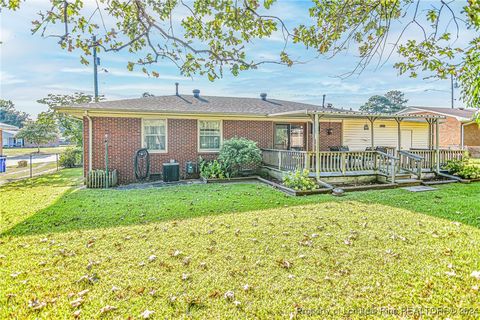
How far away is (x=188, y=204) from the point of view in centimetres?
713

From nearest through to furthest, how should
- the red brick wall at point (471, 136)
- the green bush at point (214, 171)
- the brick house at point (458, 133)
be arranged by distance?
1. the green bush at point (214, 171)
2. the brick house at point (458, 133)
3. the red brick wall at point (471, 136)

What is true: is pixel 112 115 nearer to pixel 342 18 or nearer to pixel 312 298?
pixel 342 18

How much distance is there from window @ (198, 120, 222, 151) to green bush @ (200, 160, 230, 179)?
0.96 meters

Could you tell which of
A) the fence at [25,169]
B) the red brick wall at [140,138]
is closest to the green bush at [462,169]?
the red brick wall at [140,138]

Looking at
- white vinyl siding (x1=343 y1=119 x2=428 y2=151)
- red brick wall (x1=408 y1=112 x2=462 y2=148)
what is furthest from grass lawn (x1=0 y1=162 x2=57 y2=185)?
red brick wall (x1=408 y1=112 x2=462 y2=148)

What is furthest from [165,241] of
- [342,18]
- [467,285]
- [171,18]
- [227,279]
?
[342,18]

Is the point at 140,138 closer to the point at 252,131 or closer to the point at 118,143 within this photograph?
the point at 118,143

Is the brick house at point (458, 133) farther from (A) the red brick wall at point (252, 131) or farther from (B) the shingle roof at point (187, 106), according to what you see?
(A) the red brick wall at point (252, 131)

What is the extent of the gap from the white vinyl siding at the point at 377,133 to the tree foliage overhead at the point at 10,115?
6903 centimetres

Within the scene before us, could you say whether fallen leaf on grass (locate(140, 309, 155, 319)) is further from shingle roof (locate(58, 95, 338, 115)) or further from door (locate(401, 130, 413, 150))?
door (locate(401, 130, 413, 150))

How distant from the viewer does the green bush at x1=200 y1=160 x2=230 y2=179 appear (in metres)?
11.2

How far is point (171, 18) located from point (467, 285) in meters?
4.90

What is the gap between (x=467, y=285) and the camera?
305cm

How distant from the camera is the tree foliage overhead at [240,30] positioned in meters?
3.58
